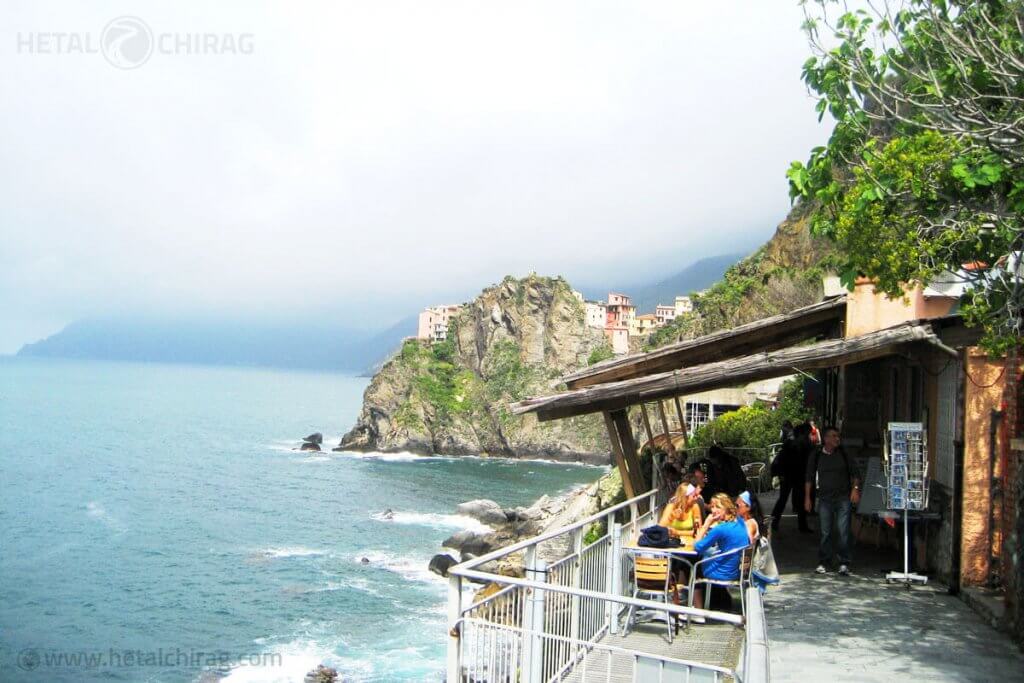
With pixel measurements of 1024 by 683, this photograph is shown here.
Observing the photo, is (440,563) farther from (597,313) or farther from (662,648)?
(597,313)

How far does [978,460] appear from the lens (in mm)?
9195

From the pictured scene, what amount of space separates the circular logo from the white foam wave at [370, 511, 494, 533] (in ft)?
94.8

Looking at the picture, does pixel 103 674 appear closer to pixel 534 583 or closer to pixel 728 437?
pixel 728 437

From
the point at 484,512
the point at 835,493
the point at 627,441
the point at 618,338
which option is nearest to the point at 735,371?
the point at 835,493

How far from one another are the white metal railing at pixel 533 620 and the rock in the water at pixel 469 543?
4154cm

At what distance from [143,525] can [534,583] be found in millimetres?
57781

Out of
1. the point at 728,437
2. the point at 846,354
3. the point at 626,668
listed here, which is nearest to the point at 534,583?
the point at 626,668

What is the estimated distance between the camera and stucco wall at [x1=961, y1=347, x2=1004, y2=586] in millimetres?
9156

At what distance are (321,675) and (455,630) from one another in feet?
80.8

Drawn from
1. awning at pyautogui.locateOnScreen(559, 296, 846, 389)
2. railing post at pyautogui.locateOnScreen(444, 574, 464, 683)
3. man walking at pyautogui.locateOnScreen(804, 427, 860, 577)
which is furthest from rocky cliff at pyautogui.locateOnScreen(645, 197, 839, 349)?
railing post at pyautogui.locateOnScreen(444, 574, 464, 683)

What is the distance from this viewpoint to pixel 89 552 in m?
49.2

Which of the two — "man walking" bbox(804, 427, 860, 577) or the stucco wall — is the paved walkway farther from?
the stucco wall

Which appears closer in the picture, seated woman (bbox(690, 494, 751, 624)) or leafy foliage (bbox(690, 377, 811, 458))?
seated woman (bbox(690, 494, 751, 624))

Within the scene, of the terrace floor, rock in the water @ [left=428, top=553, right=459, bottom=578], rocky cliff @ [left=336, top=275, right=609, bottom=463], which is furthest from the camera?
rocky cliff @ [left=336, top=275, right=609, bottom=463]
